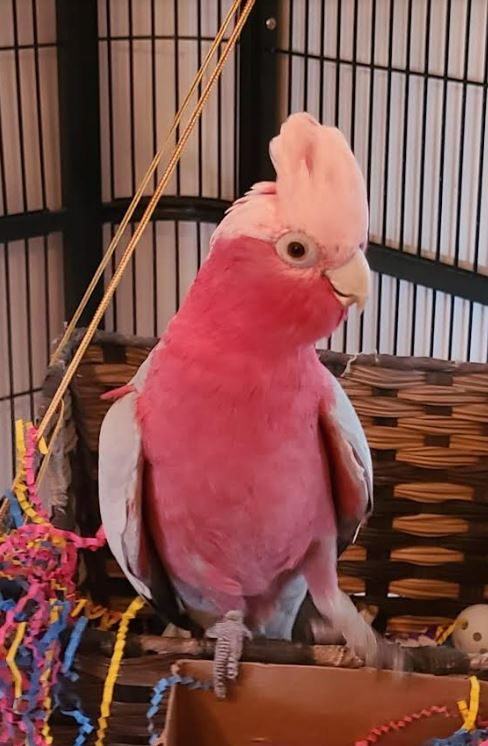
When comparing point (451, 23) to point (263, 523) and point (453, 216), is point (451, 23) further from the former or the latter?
point (263, 523)

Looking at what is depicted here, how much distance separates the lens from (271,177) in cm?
139

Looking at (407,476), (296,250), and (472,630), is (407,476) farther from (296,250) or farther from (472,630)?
(296,250)

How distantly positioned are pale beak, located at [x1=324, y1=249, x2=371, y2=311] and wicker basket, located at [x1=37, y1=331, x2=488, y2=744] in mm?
395

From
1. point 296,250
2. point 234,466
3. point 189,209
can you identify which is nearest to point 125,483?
point 234,466

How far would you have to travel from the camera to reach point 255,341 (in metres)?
0.67

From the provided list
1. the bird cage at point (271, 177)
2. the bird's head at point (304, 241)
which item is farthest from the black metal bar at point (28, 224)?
the bird's head at point (304, 241)

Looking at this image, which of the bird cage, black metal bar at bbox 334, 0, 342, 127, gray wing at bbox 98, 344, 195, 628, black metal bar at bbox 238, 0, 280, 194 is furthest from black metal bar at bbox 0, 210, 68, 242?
gray wing at bbox 98, 344, 195, 628

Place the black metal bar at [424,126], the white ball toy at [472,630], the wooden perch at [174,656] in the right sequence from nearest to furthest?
the wooden perch at [174,656] → the white ball toy at [472,630] → the black metal bar at [424,126]

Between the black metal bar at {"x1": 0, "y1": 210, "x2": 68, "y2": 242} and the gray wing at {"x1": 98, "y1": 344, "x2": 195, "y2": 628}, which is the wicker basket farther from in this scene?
the black metal bar at {"x1": 0, "y1": 210, "x2": 68, "y2": 242}

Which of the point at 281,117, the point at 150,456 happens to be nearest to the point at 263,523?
the point at 150,456

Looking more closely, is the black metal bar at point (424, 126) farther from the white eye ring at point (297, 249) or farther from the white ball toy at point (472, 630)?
the white eye ring at point (297, 249)

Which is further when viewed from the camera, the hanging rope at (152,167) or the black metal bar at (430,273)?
the black metal bar at (430,273)

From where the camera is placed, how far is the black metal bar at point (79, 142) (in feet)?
4.33

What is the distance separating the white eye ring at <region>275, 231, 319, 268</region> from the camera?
2.07ft
